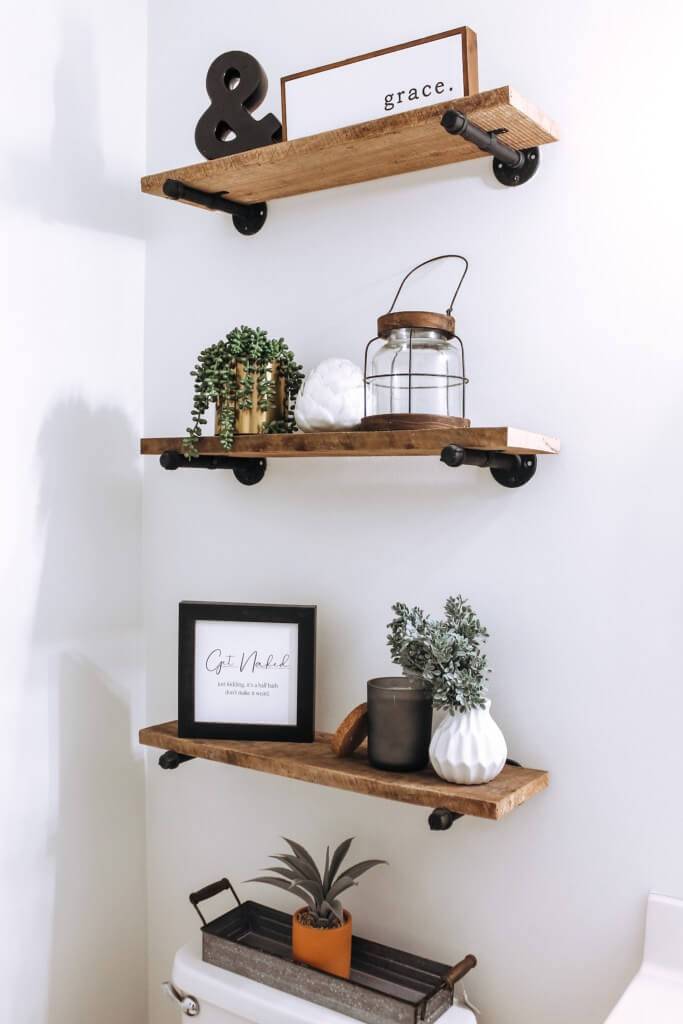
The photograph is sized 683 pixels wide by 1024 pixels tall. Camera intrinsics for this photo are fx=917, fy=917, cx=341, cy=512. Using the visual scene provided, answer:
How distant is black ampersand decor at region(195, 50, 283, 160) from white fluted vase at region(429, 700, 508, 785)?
840 millimetres

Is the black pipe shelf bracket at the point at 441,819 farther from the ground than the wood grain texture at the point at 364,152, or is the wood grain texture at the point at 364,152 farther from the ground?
the wood grain texture at the point at 364,152

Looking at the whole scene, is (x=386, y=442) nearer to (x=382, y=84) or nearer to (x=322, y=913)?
(x=382, y=84)

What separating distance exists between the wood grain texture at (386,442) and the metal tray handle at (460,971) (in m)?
A: 0.66

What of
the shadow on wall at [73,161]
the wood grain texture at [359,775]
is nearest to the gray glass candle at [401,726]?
the wood grain texture at [359,775]

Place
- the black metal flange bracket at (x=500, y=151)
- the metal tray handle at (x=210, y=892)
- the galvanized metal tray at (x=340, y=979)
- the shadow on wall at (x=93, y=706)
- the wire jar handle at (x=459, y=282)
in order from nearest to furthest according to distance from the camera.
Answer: the black metal flange bracket at (x=500, y=151) → the galvanized metal tray at (x=340, y=979) → the wire jar handle at (x=459, y=282) → the metal tray handle at (x=210, y=892) → the shadow on wall at (x=93, y=706)

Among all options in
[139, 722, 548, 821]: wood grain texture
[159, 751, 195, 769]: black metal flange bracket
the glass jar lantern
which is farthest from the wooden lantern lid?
[159, 751, 195, 769]: black metal flange bracket

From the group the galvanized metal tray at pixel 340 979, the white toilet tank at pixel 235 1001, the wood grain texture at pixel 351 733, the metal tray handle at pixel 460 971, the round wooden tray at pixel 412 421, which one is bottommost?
the white toilet tank at pixel 235 1001

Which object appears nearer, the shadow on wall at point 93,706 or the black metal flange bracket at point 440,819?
the black metal flange bracket at point 440,819

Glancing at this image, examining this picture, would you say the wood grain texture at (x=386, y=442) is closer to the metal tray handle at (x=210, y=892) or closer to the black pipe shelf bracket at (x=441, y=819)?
the black pipe shelf bracket at (x=441, y=819)

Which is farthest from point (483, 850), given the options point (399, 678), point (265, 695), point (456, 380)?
point (456, 380)

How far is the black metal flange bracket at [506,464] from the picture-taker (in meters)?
1.09

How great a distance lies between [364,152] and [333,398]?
1.07 ft

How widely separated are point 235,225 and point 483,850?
3.32 ft

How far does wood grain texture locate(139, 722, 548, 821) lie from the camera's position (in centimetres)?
106
